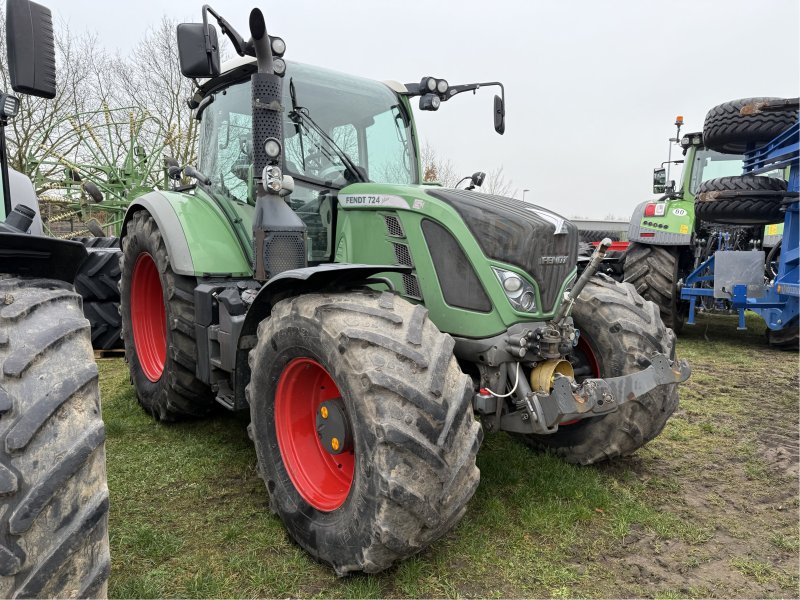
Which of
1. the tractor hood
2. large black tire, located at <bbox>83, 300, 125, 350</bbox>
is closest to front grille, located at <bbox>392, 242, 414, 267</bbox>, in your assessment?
the tractor hood

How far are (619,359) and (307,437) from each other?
1.67m

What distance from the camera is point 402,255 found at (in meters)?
2.92

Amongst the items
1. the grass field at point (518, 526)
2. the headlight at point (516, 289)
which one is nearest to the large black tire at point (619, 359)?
the grass field at point (518, 526)

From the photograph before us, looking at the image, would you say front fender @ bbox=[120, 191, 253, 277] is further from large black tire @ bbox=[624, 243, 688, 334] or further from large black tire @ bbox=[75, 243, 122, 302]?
large black tire @ bbox=[624, 243, 688, 334]

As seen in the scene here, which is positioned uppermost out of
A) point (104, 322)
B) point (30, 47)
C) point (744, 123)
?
point (744, 123)

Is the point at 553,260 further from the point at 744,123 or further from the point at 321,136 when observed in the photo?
the point at 744,123

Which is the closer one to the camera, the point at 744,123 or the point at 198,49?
the point at 198,49

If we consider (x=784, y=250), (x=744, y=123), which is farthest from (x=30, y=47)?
(x=784, y=250)

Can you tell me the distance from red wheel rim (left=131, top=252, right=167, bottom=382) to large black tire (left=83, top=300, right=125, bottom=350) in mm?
1434

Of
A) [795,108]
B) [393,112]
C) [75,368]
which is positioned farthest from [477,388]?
[795,108]

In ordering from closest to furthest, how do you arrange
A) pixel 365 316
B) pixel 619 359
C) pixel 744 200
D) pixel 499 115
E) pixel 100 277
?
1. pixel 365 316
2. pixel 619 359
3. pixel 499 115
4. pixel 100 277
5. pixel 744 200

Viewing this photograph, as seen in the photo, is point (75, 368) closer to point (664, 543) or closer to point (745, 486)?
point (664, 543)

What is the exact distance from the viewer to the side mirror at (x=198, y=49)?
2.62m

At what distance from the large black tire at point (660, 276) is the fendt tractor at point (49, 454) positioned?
742cm
